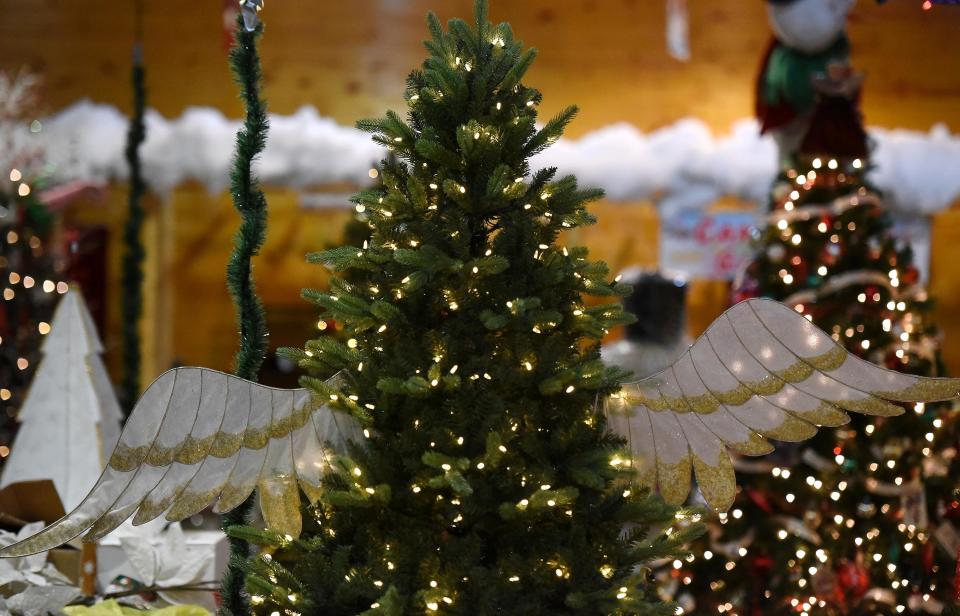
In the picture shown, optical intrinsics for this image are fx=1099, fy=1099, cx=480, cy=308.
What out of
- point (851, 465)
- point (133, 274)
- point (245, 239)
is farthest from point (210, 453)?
point (133, 274)

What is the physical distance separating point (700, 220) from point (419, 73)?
5.07m

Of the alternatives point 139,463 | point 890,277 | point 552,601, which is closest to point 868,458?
point 890,277

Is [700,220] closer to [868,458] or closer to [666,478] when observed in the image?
[868,458]

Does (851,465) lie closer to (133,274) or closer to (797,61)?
(797,61)

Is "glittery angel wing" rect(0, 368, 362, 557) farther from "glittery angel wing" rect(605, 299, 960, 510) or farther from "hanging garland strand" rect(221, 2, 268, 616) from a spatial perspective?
"glittery angel wing" rect(605, 299, 960, 510)

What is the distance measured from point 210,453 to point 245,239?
1.36 feet

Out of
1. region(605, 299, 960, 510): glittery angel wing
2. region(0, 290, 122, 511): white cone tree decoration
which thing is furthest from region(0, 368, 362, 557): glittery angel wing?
region(0, 290, 122, 511): white cone tree decoration

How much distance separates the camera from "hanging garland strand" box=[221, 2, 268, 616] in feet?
6.98

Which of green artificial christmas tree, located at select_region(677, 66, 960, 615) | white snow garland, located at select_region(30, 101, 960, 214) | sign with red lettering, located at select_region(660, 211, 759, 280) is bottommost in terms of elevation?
green artificial christmas tree, located at select_region(677, 66, 960, 615)

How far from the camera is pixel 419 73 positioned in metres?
2.13

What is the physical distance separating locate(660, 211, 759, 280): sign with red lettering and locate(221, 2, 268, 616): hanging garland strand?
16.5ft

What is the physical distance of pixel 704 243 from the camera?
6988 millimetres

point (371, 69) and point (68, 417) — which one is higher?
point (371, 69)

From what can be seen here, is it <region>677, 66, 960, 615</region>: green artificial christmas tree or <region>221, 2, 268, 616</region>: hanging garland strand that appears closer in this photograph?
<region>221, 2, 268, 616</region>: hanging garland strand
